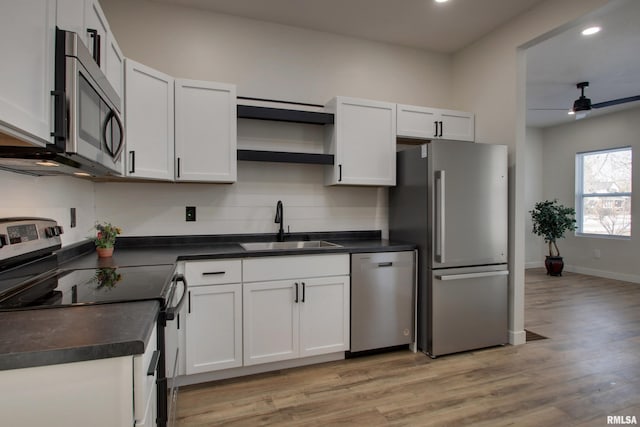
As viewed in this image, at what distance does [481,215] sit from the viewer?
2.84m

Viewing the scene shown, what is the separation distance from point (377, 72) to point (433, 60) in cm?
71

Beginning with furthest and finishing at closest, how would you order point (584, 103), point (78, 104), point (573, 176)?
point (573, 176) → point (584, 103) → point (78, 104)

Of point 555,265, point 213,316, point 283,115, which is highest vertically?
point 283,115

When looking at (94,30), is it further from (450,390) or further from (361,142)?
(450,390)

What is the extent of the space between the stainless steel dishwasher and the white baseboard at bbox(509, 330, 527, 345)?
36.9 inches

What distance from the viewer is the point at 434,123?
10.6 feet

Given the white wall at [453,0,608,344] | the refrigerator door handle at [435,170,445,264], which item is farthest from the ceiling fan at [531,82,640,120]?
the refrigerator door handle at [435,170,445,264]

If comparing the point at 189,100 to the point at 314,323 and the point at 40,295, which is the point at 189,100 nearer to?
the point at 40,295

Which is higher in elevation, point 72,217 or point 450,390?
point 72,217

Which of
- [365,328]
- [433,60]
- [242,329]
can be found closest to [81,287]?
[242,329]

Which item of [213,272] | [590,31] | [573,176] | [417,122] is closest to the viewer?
[213,272]

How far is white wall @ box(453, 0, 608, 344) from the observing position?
282cm

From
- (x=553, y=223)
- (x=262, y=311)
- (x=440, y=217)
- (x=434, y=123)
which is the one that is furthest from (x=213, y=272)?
(x=553, y=223)

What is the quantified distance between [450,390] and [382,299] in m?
0.76
